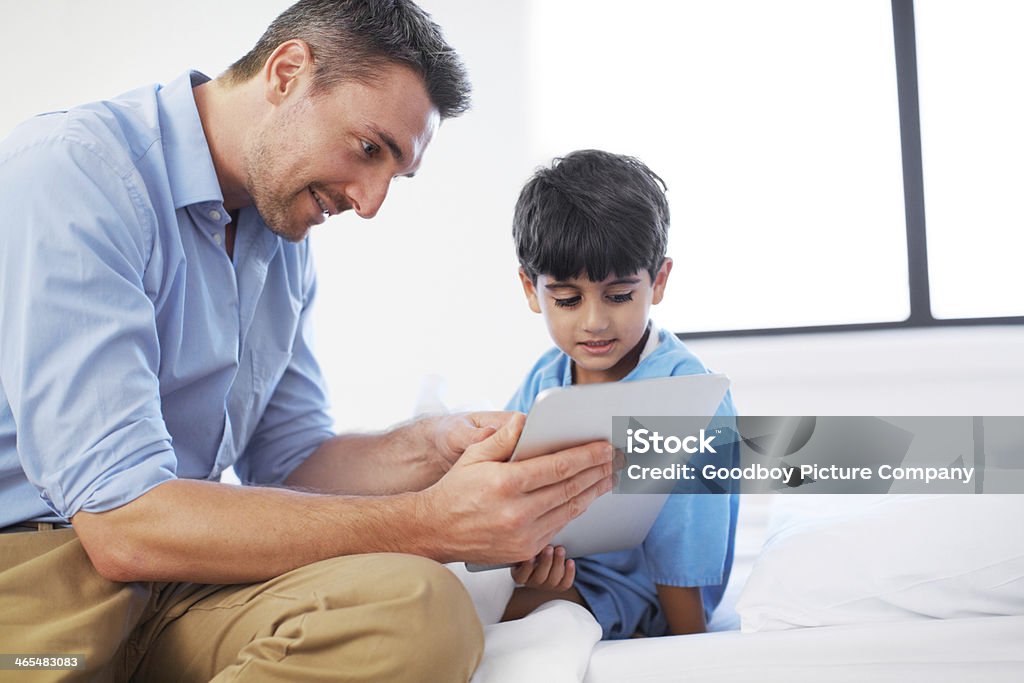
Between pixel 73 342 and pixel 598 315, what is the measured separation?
0.80 meters

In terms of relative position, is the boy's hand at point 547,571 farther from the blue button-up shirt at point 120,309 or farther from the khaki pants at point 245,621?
the blue button-up shirt at point 120,309

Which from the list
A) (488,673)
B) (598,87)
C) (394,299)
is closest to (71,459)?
(488,673)

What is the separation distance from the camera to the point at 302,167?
1.39m

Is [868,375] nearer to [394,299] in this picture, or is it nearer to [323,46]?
[394,299]

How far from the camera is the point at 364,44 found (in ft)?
4.52

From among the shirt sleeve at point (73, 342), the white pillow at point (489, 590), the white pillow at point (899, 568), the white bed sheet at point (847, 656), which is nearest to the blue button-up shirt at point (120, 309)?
the shirt sleeve at point (73, 342)

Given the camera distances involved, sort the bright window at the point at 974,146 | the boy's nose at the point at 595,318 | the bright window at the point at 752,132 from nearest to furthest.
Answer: the boy's nose at the point at 595,318 < the bright window at the point at 974,146 < the bright window at the point at 752,132

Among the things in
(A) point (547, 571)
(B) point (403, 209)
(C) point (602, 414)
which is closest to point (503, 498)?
(C) point (602, 414)

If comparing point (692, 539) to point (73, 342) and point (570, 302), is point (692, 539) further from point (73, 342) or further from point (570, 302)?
point (73, 342)

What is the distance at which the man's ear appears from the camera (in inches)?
A: 54.5

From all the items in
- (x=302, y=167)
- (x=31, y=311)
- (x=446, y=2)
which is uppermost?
(x=446, y=2)

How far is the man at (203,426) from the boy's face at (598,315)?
0.22m

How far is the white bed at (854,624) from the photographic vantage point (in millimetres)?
1112

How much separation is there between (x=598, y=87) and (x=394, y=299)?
90 cm
